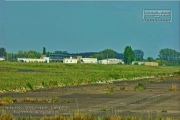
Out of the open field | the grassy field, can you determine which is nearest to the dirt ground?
the open field

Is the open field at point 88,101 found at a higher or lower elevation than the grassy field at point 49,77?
lower

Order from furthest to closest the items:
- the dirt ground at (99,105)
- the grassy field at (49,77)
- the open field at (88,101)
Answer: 1. the grassy field at (49,77)
2. the dirt ground at (99,105)
3. the open field at (88,101)

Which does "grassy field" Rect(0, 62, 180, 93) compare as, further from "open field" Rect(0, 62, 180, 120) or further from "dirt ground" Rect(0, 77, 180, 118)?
"dirt ground" Rect(0, 77, 180, 118)

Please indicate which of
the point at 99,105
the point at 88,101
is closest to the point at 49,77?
the point at 88,101

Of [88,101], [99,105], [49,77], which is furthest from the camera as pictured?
[49,77]

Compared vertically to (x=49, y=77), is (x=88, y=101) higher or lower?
lower

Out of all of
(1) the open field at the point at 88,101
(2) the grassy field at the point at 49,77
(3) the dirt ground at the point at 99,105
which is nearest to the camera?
(1) the open field at the point at 88,101

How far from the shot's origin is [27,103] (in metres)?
31.9

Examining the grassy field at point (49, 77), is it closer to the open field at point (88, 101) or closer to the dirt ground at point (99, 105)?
the open field at point (88, 101)

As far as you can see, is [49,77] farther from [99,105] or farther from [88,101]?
[99,105]

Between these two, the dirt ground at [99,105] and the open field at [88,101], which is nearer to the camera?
the open field at [88,101]

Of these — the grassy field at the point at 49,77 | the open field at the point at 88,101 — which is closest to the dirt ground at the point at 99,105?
the open field at the point at 88,101

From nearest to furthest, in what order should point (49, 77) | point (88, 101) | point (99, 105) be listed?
point (99, 105) → point (88, 101) → point (49, 77)

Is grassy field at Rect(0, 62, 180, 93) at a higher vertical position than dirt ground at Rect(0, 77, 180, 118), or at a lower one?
higher
